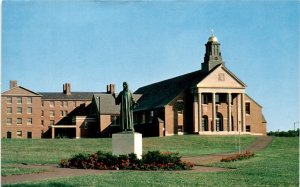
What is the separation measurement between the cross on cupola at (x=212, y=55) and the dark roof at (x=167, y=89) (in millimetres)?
1256

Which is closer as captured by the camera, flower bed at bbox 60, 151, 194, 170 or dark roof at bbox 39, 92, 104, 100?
flower bed at bbox 60, 151, 194, 170

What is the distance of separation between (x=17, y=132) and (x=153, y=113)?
2945cm

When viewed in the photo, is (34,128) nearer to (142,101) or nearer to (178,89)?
(142,101)

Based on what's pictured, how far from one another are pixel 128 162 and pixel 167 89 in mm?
52976

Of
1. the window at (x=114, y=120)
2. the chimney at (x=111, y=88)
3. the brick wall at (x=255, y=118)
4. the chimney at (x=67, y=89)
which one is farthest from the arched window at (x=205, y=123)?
the chimney at (x=67, y=89)

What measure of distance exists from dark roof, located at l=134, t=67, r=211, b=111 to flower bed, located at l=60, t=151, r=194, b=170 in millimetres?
43309

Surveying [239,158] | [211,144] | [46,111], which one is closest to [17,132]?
[46,111]

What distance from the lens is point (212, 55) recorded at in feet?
234

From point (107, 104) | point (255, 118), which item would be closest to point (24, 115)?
point (107, 104)

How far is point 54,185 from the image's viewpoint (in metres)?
16.1

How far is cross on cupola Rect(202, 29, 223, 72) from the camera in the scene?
71125 millimetres

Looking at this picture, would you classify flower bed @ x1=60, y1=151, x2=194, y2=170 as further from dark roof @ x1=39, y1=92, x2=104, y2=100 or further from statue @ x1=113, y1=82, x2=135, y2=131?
dark roof @ x1=39, y1=92, x2=104, y2=100

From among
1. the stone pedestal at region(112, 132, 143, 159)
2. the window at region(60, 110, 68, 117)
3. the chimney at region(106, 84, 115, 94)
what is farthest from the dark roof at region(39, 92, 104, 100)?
the stone pedestal at region(112, 132, 143, 159)

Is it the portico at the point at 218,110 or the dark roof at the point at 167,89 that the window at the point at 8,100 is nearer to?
the dark roof at the point at 167,89
